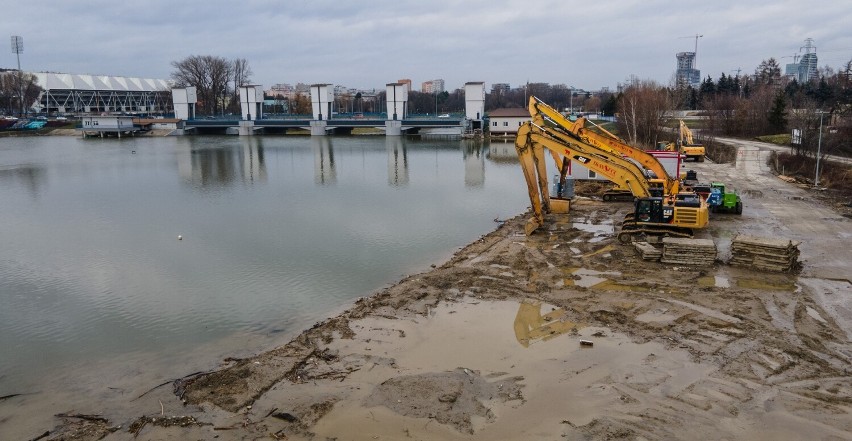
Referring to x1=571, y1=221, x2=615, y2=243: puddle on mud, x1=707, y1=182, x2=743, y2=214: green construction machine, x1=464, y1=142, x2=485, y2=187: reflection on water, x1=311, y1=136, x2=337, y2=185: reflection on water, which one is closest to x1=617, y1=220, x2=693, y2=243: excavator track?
x1=571, y1=221, x2=615, y2=243: puddle on mud

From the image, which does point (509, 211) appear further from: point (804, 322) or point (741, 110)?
point (741, 110)

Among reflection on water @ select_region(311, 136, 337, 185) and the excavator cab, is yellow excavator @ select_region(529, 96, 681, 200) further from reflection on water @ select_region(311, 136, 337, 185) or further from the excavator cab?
reflection on water @ select_region(311, 136, 337, 185)

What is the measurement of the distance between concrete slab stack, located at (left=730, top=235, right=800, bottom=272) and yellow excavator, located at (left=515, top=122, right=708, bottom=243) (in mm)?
2471

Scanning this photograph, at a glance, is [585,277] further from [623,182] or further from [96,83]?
[96,83]

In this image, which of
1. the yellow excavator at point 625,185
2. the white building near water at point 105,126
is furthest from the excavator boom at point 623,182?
the white building near water at point 105,126

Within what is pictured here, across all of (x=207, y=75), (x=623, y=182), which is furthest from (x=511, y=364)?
(x=207, y=75)

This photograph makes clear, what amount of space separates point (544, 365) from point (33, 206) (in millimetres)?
28691

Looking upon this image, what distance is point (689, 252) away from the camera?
16.1 m

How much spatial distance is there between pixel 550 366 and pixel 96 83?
158 meters

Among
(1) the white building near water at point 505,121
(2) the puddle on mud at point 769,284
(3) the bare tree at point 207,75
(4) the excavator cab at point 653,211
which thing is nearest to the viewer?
(2) the puddle on mud at point 769,284

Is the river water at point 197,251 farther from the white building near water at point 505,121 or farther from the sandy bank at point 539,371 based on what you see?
the white building near water at point 505,121

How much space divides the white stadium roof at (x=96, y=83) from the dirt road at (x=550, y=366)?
12232cm

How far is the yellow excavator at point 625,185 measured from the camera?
18469 millimetres

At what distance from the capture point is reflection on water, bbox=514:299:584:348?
12023mm
